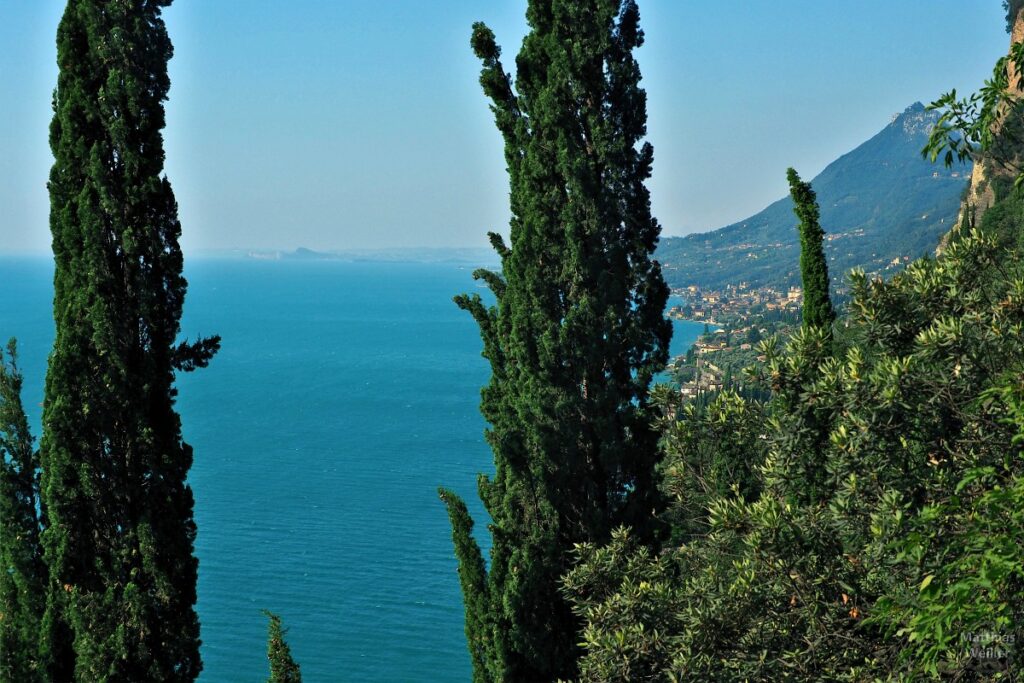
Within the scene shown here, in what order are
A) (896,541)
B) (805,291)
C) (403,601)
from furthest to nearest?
(403,601) < (805,291) < (896,541)

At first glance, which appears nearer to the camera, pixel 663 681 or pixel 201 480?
pixel 663 681

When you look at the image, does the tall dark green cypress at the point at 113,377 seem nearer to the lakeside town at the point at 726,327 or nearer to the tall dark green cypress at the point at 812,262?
the tall dark green cypress at the point at 812,262

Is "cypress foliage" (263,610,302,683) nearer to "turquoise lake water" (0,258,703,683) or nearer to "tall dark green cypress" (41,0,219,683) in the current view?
"tall dark green cypress" (41,0,219,683)

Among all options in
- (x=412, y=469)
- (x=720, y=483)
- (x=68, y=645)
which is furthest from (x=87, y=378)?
(x=412, y=469)

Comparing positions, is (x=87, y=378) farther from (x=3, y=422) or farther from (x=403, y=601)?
(x=403, y=601)

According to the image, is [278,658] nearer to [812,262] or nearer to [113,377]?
[113,377]

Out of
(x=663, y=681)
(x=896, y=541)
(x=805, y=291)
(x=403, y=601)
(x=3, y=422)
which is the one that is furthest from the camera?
(x=403, y=601)

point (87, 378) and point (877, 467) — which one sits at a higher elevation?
point (87, 378)

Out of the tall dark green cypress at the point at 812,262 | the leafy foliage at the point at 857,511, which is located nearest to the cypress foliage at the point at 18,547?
the leafy foliage at the point at 857,511
